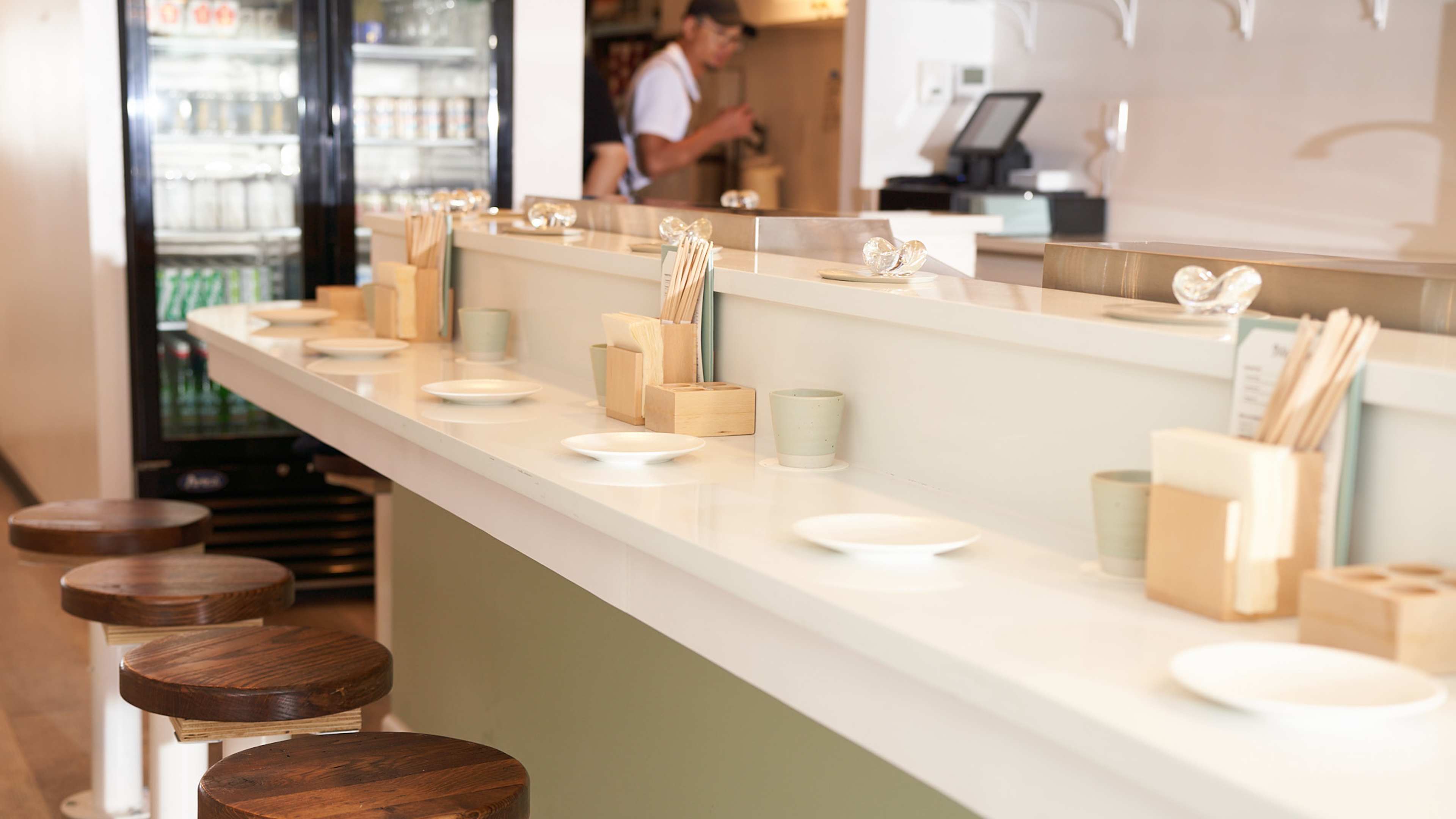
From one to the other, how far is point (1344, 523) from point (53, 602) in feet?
13.8

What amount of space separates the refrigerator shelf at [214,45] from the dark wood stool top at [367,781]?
3.17 metres

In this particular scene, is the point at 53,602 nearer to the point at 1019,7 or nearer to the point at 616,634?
the point at 616,634

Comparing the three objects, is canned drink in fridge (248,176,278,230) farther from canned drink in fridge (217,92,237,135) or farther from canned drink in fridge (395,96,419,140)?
canned drink in fridge (395,96,419,140)

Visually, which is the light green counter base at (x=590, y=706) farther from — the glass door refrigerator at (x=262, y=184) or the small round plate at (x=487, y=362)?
the glass door refrigerator at (x=262, y=184)

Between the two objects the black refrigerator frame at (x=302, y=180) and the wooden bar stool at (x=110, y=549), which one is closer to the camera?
the wooden bar stool at (x=110, y=549)

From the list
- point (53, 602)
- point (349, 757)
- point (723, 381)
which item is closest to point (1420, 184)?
point (723, 381)

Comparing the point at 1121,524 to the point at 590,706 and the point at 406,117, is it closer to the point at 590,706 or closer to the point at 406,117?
the point at 590,706

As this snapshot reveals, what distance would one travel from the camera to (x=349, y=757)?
1.65 m

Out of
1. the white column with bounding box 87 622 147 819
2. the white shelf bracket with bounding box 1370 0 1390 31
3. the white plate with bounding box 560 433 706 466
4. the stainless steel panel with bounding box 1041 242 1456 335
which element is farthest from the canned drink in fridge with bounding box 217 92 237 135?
the white shelf bracket with bounding box 1370 0 1390 31

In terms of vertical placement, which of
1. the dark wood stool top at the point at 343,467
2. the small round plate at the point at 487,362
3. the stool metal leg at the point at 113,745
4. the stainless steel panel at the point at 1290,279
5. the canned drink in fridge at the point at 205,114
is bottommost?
the stool metal leg at the point at 113,745

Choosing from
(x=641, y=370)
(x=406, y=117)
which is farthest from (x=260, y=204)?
(x=641, y=370)

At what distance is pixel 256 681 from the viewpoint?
1.85 metres

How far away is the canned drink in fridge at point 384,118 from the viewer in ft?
15.3

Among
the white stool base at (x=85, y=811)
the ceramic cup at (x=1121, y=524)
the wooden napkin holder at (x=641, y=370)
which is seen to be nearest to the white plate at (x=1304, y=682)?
the ceramic cup at (x=1121, y=524)
